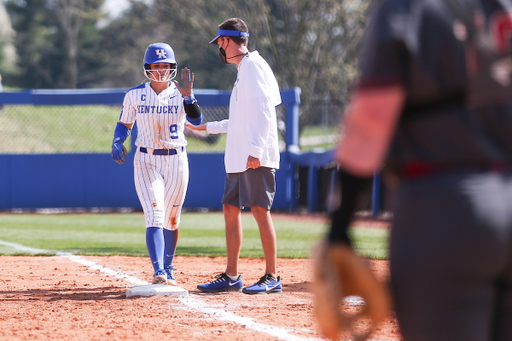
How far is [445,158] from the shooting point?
1557 millimetres

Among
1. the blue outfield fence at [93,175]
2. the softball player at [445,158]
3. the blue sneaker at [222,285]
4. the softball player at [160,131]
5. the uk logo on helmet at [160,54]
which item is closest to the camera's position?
the softball player at [445,158]

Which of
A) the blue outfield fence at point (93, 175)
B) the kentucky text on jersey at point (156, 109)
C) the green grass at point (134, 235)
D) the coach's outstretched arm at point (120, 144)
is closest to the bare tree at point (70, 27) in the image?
the blue outfield fence at point (93, 175)

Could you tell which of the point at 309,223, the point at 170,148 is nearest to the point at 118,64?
the point at 309,223

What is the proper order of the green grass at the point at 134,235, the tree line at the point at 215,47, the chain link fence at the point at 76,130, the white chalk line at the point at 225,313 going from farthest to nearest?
the tree line at the point at 215,47 < the chain link fence at the point at 76,130 < the green grass at the point at 134,235 < the white chalk line at the point at 225,313

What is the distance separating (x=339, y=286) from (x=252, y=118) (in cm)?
352

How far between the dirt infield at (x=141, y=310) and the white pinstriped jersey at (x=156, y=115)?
1.29 metres

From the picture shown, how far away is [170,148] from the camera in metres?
5.59

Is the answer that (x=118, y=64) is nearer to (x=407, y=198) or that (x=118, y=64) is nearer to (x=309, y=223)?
(x=309, y=223)

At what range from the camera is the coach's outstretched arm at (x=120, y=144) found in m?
5.47

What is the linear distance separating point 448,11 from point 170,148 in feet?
13.8

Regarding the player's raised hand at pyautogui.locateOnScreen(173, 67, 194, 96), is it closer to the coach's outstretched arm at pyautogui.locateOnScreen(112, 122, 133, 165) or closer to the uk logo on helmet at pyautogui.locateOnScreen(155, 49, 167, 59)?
the uk logo on helmet at pyautogui.locateOnScreen(155, 49, 167, 59)

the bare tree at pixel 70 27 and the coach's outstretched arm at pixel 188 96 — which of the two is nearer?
the coach's outstretched arm at pixel 188 96

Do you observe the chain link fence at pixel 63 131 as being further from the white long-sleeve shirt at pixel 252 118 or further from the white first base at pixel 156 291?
the white first base at pixel 156 291

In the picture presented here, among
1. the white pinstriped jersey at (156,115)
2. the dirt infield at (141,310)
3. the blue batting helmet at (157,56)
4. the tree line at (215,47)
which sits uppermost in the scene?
the tree line at (215,47)
